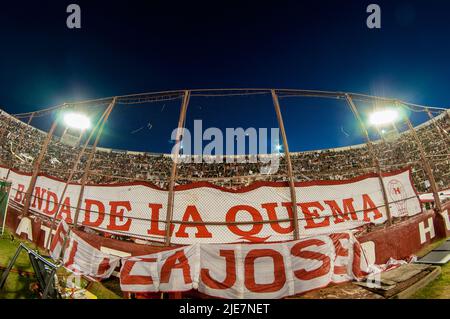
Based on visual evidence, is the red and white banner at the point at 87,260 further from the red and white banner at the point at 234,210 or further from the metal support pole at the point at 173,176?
the metal support pole at the point at 173,176

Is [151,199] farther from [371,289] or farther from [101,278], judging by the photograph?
[371,289]

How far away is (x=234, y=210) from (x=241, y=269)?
137 centimetres

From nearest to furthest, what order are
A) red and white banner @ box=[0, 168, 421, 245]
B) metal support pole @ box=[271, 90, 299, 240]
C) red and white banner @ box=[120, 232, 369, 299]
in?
1. red and white banner @ box=[120, 232, 369, 299]
2. metal support pole @ box=[271, 90, 299, 240]
3. red and white banner @ box=[0, 168, 421, 245]

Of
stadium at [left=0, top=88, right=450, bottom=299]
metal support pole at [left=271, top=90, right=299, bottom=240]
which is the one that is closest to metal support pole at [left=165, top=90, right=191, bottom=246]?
stadium at [left=0, top=88, right=450, bottom=299]

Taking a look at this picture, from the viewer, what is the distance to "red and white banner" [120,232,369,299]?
180 inches

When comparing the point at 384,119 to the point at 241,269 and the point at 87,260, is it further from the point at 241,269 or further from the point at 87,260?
the point at 87,260

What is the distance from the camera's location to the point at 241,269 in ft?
15.2

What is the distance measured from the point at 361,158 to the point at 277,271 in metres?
25.2

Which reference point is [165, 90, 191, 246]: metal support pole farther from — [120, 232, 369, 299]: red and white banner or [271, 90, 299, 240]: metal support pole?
[271, 90, 299, 240]: metal support pole

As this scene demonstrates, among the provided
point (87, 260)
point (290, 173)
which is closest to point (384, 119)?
point (290, 173)

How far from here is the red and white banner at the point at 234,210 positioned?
17.7 ft

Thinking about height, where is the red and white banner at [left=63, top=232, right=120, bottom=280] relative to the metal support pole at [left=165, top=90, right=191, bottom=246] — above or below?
below

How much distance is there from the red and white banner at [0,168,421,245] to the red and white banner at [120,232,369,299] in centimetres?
63

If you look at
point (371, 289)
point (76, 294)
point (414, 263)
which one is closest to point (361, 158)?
point (414, 263)
